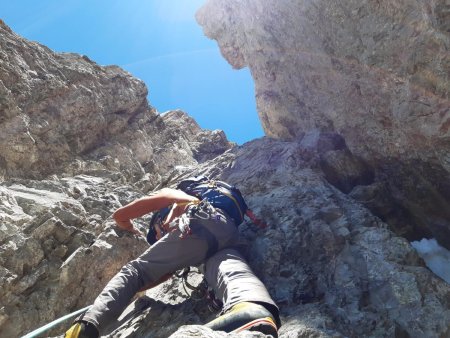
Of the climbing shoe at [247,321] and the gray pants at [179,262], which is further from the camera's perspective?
the gray pants at [179,262]

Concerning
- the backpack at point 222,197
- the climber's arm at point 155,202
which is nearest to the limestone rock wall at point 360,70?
the backpack at point 222,197

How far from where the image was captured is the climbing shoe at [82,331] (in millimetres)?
5004

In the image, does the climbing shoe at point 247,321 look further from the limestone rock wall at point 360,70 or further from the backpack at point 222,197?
the limestone rock wall at point 360,70

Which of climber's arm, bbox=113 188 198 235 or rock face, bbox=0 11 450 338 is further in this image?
climber's arm, bbox=113 188 198 235

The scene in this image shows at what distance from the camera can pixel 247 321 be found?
4.23m

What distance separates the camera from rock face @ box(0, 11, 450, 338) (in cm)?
566

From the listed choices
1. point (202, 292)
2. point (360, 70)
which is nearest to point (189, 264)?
point (202, 292)

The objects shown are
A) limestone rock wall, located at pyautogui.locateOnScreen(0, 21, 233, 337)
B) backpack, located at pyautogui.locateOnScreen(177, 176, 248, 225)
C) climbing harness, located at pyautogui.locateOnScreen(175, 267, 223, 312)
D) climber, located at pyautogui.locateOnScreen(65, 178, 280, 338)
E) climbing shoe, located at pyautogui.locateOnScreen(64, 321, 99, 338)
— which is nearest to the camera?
climber, located at pyautogui.locateOnScreen(65, 178, 280, 338)

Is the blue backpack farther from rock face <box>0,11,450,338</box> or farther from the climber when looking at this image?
rock face <box>0,11,450,338</box>

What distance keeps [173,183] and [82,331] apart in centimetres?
930

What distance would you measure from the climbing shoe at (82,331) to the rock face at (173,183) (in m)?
1.11

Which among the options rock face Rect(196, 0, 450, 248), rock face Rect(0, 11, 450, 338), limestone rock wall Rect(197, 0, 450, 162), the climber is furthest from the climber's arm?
limestone rock wall Rect(197, 0, 450, 162)

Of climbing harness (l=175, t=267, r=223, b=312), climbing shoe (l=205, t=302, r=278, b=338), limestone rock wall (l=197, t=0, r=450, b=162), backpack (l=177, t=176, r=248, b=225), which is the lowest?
climbing shoe (l=205, t=302, r=278, b=338)

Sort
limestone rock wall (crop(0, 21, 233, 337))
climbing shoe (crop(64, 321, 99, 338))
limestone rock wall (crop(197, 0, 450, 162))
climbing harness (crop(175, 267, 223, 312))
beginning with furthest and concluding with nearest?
limestone rock wall (crop(0, 21, 233, 337)) < limestone rock wall (crop(197, 0, 450, 162)) < climbing harness (crop(175, 267, 223, 312)) < climbing shoe (crop(64, 321, 99, 338))
